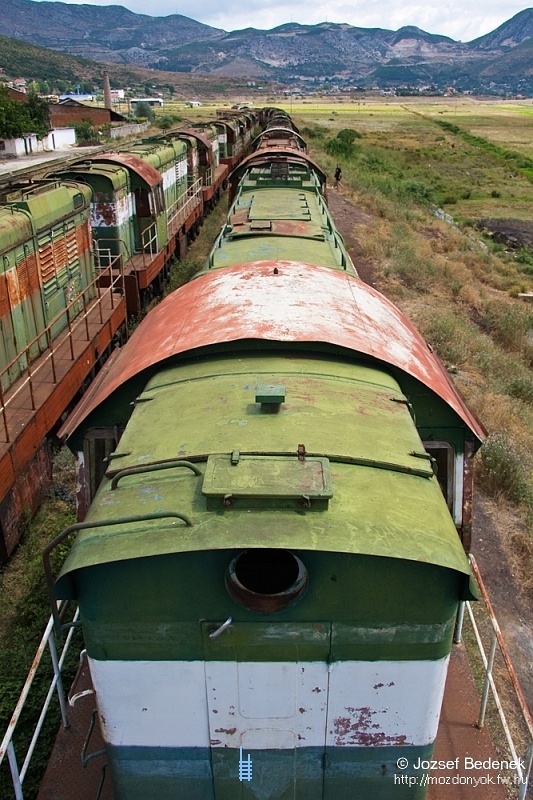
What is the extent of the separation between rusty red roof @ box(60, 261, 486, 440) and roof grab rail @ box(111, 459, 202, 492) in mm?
1294

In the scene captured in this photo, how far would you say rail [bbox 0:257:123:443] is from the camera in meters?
7.67

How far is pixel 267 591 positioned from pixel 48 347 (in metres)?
7.60

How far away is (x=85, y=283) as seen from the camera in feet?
41.4

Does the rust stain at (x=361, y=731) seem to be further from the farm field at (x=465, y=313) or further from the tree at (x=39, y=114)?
the tree at (x=39, y=114)

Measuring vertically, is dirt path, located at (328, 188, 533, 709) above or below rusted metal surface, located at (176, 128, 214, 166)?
below

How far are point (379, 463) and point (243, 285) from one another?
Result: 264 centimetres

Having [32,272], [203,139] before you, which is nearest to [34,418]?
[32,272]

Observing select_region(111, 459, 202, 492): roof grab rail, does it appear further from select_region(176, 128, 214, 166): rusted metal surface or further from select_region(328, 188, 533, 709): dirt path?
select_region(176, 128, 214, 166): rusted metal surface

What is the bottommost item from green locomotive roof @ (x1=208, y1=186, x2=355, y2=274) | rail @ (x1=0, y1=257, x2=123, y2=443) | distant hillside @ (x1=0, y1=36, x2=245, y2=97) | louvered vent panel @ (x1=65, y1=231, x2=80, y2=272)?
rail @ (x1=0, y1=257, x2=123, y2=443)

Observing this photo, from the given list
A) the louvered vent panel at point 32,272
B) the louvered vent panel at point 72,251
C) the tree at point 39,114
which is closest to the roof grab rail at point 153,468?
the louvered vent panel at point 32,272

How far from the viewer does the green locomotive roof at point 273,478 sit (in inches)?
120

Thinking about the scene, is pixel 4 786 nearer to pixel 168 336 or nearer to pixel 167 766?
pixel 167 766

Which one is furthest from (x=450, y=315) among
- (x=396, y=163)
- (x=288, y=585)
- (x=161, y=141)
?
(x=396, y=163)

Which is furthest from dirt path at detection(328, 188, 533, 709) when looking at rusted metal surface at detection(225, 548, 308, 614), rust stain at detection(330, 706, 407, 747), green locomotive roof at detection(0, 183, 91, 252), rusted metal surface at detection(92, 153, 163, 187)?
rusted metal surface at detection(92, 153, 163, 187)
